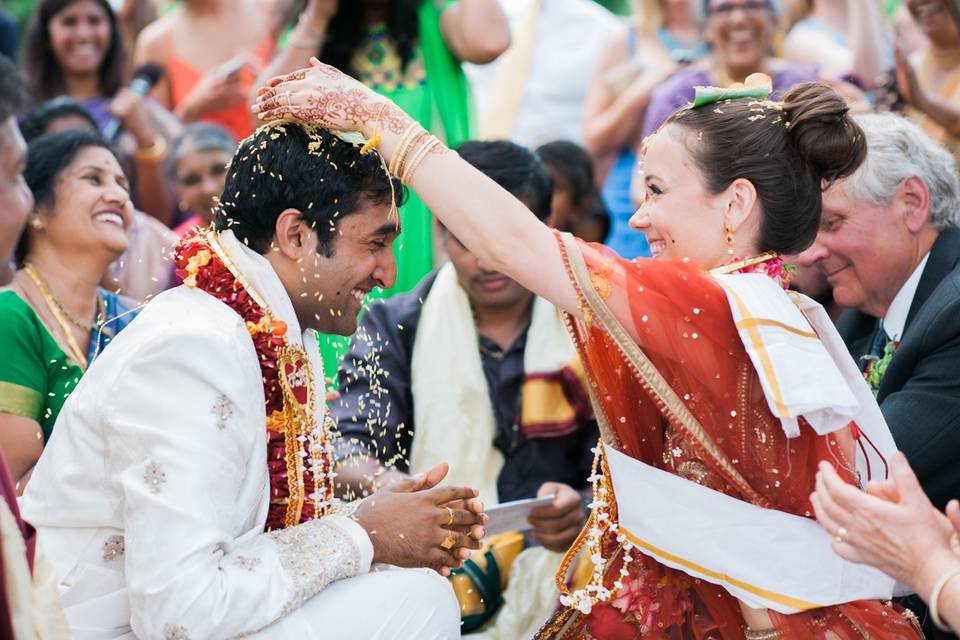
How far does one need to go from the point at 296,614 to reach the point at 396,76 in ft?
11.6

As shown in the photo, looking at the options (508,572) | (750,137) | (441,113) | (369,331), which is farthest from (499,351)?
(750,137)

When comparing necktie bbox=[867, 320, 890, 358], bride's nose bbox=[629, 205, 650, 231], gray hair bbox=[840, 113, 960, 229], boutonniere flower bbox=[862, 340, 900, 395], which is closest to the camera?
bride's nose bbox=[629, 205, 650, 231]

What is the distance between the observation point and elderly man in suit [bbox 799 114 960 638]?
3.96 m

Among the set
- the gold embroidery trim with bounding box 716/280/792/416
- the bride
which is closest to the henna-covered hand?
the bride

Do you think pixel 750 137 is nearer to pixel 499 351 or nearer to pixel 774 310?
pixel 774 310

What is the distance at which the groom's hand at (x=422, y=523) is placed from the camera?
3121 millimetres

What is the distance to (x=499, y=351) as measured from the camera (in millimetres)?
4984

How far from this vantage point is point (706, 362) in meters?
3.06

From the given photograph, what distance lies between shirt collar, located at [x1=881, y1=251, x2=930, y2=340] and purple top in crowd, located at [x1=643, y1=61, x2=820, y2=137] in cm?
217

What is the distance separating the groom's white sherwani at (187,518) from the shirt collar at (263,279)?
126mm

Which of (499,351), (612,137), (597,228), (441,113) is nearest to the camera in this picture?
(499,351)

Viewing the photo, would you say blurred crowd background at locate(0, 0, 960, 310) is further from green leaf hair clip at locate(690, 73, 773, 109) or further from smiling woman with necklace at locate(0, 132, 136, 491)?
green leaf hair clip at locate(690, 73, 773, 109)

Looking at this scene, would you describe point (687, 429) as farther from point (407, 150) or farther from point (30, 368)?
point (30, 368)

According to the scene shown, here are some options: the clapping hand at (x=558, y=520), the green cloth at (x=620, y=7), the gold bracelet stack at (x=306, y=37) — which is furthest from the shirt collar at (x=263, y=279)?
the green cloth at (x=620, y=7)
